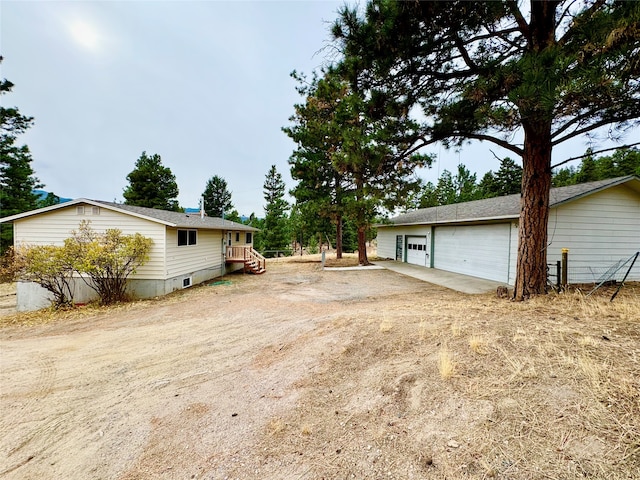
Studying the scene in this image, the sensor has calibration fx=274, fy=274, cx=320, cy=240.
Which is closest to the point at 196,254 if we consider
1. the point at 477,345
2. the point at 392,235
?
the point at 477,345

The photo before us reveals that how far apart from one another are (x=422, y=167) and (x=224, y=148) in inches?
694

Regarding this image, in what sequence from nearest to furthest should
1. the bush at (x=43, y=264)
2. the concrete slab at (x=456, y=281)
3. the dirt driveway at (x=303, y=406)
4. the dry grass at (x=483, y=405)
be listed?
the dry grass at (x=483, y=405)
the dirt driveway at (x=303, y=406)
the bush at (x=43, y=264)
the concrete slab at (x=456, y=281)

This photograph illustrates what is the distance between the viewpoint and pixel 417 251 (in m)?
16.4

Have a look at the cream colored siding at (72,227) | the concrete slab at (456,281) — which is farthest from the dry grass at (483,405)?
the cream colored siding at (72,227)

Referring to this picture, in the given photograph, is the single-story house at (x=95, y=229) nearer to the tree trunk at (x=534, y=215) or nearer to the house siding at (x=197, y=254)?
the house siding at (x=197, y=254)

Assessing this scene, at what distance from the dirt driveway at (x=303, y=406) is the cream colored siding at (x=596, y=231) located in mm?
5974

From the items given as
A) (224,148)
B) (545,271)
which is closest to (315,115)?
(224,148)

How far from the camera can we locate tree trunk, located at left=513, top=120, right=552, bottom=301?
21.0 ft

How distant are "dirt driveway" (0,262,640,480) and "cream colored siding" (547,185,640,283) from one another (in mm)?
5974

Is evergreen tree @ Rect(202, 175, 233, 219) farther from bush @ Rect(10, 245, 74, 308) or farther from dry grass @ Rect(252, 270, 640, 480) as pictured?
dry grass @ Rect(252, 270, 640, 480)

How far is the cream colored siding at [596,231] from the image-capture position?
9.38 m

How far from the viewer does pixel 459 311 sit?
5.38 metres

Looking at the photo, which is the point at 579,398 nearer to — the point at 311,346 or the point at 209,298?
the point at 311,346

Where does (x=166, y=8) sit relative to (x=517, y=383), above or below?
above
